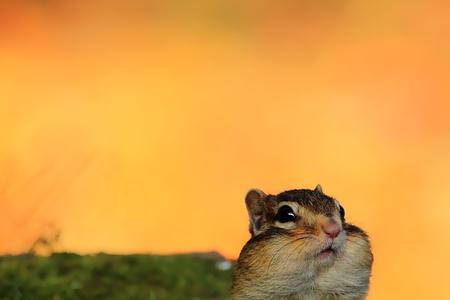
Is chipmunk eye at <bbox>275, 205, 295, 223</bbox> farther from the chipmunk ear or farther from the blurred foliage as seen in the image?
the blurred foliage

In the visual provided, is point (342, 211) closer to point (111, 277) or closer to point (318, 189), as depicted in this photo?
point (318, 189)

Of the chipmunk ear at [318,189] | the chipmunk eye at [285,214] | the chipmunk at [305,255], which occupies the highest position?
the chipmunk ear at [318,189]

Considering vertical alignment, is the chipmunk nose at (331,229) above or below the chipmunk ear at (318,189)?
below

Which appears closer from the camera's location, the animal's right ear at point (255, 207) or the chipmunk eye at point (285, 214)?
the chipmunk eye at point (285, 214)

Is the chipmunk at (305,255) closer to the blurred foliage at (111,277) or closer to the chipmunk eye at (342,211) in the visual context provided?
the chipmunk eye at (342,211)

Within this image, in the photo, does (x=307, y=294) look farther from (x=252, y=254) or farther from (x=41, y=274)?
(x=41, y=274)

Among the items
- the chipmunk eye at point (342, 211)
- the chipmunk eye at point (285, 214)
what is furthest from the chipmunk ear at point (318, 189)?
the chipmunk eye at point (285, 214)

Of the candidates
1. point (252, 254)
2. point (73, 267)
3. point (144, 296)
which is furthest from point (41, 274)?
point (252, 254)
